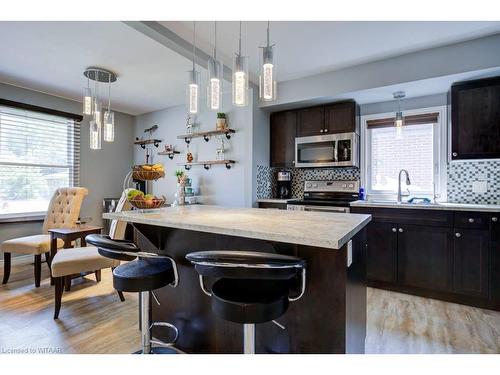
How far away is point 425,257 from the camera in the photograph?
2658 mm

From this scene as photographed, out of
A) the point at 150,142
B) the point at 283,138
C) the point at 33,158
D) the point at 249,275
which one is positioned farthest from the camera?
the point at 150,142

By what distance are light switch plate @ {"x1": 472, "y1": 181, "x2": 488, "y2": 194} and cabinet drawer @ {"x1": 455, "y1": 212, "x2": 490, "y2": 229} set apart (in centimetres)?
66

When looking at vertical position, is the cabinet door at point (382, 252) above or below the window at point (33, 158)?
below

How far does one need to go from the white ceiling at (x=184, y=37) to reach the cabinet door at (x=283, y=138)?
59 centimetres

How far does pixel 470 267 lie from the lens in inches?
97.0

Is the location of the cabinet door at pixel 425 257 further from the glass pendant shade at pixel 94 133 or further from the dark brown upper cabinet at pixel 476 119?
the glass pendant shade at pixel 94 133

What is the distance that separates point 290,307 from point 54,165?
4.20 metres

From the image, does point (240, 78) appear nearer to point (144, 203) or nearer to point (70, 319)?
point (144, 203)

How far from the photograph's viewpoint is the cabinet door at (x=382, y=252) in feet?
9.23

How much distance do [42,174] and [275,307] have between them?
425 centimetres

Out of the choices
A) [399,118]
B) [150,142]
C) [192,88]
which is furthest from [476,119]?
[150,142]

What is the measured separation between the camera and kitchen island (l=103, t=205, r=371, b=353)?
1.21m

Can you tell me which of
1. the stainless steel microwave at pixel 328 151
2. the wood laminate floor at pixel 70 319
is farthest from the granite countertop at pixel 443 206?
the wood laminate floor at pixel 70 319

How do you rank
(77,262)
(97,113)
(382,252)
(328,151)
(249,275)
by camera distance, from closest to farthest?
(249,275), (77,262), (97,113), (382,252), (328,151)
